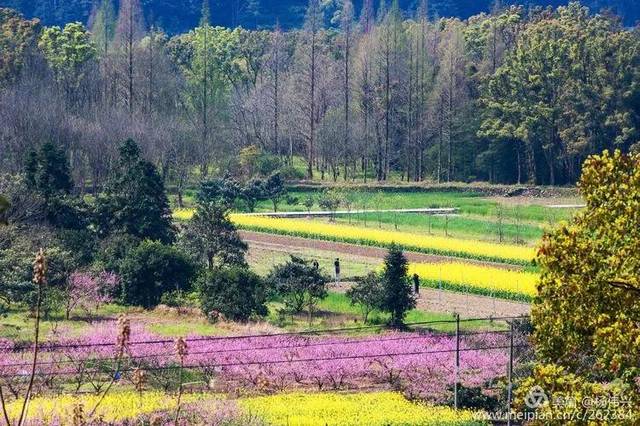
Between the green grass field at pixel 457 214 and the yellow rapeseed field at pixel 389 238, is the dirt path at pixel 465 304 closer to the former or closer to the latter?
the yellow rapeseed field at pixel 389 238

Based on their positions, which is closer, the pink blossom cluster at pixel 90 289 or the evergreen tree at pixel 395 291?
the evergreen tree at pixel 395 291

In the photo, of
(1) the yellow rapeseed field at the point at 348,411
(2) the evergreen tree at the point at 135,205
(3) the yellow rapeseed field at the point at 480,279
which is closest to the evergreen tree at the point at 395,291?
(3) the yellow rapeseed field at the point at 480,279

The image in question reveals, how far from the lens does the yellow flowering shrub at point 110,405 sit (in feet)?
61.0

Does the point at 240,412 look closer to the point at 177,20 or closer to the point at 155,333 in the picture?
the point at 155,333

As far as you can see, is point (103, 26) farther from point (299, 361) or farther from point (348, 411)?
point (348, 411)

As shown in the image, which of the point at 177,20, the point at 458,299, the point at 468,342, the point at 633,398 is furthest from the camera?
the point at 177,20

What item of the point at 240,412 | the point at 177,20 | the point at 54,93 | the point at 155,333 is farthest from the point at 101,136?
the point at 177,20

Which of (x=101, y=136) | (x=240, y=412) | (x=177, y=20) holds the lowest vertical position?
(x=240, y=412)

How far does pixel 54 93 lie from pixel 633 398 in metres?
Answer: 57.0

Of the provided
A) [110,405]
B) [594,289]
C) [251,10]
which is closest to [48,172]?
[110,405]

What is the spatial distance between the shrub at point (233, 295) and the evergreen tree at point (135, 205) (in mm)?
5995

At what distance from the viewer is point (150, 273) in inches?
1203

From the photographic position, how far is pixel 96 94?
228 ft

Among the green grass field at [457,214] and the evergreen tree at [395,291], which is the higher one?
the green grass field at [457,214]
